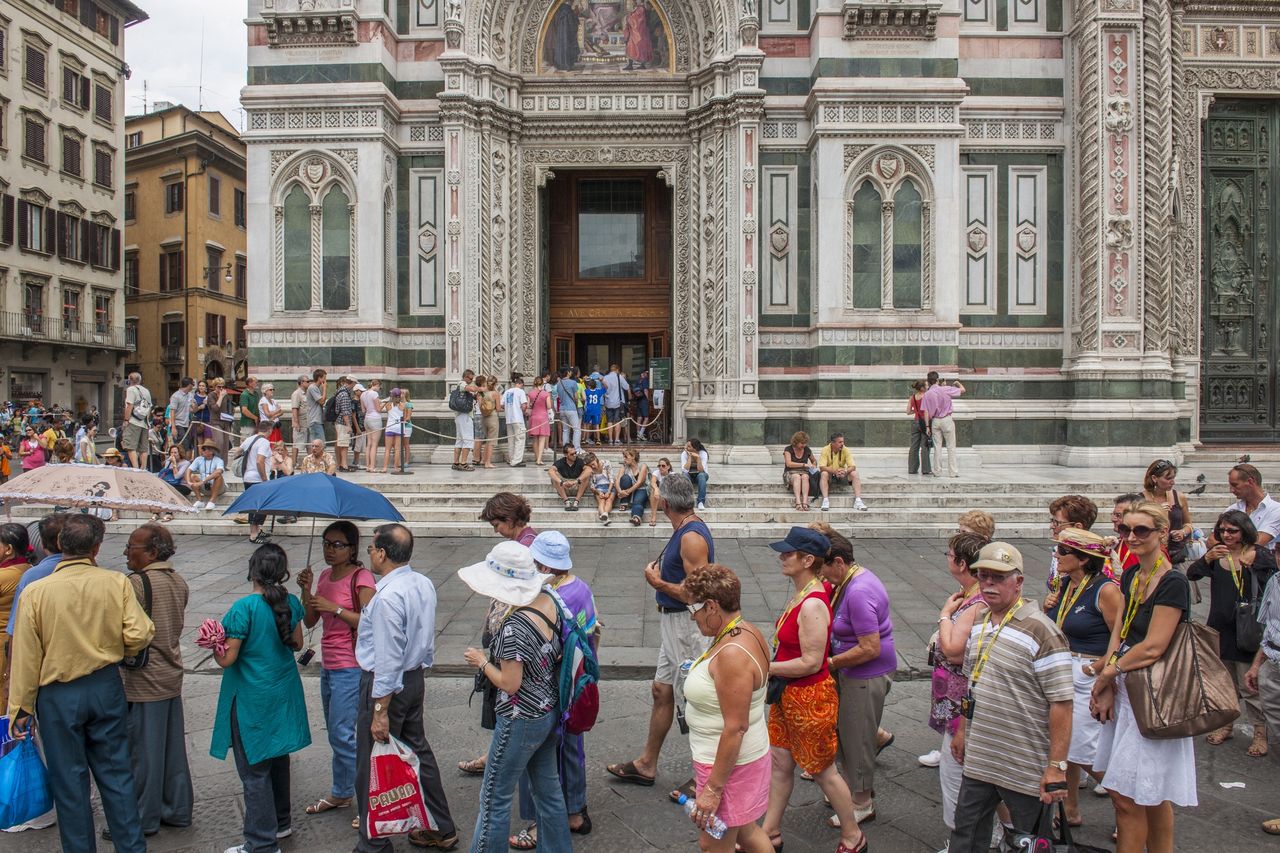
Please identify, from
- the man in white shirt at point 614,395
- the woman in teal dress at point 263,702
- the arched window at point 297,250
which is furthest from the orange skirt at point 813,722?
the arched window at point 297,250

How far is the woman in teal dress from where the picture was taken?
431cm

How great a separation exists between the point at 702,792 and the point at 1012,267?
56.0 feet

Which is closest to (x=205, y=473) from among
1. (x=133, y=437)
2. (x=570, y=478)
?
(x=133, y=437)

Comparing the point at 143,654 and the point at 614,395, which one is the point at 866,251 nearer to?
the point at 614,395

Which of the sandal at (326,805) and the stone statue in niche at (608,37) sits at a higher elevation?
the stone statue in niche at (608,37)

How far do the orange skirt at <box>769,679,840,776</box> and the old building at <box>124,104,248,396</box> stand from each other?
4311 centimetres

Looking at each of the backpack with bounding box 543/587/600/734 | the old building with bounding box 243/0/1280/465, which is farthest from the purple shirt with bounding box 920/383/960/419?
the backpack with bounding box 543/587/600/734

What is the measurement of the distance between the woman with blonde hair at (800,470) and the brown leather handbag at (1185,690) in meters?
9.38

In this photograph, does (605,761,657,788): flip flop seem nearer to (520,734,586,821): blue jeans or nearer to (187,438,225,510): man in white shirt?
(520,734,586,821): blue jeans

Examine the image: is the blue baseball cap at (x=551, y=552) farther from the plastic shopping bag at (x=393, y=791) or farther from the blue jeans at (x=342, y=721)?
the blue jeans at (x=342, y=721)

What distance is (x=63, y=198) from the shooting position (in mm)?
37531

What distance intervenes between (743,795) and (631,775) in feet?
5.83

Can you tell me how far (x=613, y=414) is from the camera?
1962 cm

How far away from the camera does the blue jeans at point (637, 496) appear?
13062mm
